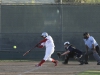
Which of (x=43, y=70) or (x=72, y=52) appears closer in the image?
(x=43, y=70)

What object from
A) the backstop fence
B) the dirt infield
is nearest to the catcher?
the dirt infield

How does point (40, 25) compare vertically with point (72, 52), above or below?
above

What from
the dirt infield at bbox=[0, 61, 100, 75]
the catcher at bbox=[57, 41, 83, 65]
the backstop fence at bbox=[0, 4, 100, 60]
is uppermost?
the backstop fence at bbox=[0, 4, 100, 60]

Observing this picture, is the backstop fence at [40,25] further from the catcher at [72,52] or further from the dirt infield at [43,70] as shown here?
the dirt infield at [43,70]

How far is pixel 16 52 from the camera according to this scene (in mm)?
24984

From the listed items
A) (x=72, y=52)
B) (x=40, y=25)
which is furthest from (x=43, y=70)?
(x=40, y=25)

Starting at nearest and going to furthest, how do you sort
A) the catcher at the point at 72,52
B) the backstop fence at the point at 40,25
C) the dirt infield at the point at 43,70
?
the dirt infield at the point at 43,70, the catcher at the point at 72,52, the backstop fence at the point at 40,25

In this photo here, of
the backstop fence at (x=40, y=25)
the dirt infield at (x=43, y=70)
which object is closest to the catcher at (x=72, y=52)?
the dirt infield at (x=43, y=70)

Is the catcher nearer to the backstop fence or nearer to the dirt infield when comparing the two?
the dirt infield

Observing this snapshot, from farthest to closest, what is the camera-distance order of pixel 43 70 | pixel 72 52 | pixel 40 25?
pixel 40 25 → pixel 72 52 → pixel 43 70

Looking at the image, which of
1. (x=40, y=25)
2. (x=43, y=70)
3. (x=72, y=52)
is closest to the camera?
(x=43, y=70)

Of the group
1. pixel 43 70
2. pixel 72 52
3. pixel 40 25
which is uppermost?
pixel 40 25

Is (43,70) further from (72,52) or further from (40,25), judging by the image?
(40,25)

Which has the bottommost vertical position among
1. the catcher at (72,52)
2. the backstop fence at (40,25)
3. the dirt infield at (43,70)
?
the dirt infield at (43,70)
